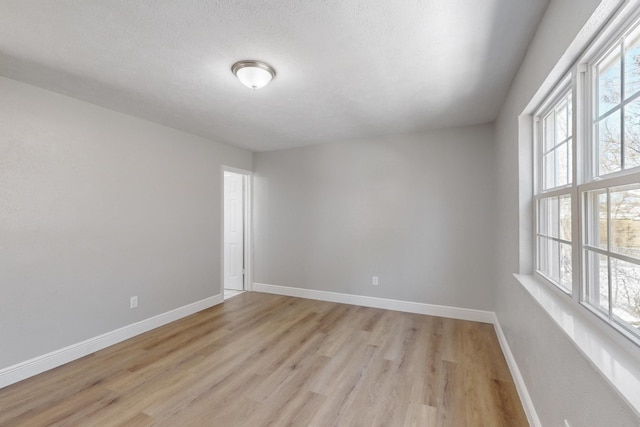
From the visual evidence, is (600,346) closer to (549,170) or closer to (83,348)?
(549,170)

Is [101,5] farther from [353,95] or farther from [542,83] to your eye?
[542,83]

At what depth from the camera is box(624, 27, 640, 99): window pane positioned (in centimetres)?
94

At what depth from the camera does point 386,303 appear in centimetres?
381

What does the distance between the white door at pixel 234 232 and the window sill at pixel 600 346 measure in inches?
165

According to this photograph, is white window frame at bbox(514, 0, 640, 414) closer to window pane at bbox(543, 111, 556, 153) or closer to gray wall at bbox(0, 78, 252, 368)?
window pane at bbox(543, 111, 556, 153)

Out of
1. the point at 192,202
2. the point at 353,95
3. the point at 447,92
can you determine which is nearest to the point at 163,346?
the point at 192,202

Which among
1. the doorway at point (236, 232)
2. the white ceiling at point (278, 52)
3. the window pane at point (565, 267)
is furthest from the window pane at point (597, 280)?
the doorway at point (236, 232)

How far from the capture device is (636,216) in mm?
951

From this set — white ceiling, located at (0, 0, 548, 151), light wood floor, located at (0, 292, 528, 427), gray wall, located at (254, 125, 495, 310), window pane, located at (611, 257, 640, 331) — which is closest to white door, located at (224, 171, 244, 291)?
gray wall, located at (254, 125, 495, 310)

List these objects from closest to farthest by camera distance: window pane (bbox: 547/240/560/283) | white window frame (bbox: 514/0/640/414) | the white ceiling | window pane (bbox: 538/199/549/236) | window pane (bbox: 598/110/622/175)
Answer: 1. white window frame (bbox: 514/0/640/414)
2. window pane (bbox: 598/110/622/175)
3. the white ceiling
4. window pane (bbox: 547/240/560/283)
5. window pane (bbox: 538/199/549/236)

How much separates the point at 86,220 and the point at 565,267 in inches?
151

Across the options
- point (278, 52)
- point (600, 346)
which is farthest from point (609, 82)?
point (278, 52)

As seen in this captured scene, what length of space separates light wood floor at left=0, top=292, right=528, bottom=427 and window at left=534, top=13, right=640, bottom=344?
1.11 meters

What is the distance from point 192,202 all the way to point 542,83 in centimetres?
372
